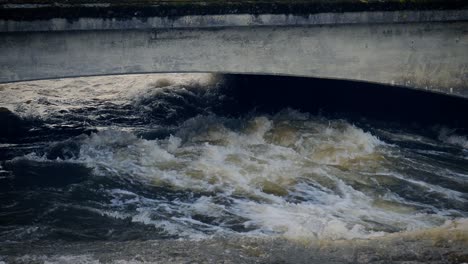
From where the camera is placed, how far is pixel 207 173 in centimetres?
1399

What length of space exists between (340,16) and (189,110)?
6531 mm

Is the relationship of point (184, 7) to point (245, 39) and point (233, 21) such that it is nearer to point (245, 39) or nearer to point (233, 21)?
point (233, 21)

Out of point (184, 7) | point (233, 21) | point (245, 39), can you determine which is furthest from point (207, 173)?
point (184, 7)

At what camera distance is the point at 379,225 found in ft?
38.5

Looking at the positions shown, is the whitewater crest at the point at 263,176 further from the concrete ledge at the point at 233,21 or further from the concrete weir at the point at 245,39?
the concrete ledge at the point at 233,21

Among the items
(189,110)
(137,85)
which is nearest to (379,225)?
(189,110)

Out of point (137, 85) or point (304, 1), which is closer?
point (304, 1)

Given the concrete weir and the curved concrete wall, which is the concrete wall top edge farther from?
the curved concrete wall

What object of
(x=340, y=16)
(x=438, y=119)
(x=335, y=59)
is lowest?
(x=438, y=119)

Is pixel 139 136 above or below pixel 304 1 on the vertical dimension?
below

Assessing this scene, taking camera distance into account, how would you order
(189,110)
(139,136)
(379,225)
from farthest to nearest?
(189,110) < (139,136) < (379,225)

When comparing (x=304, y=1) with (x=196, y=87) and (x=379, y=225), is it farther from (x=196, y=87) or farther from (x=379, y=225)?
(x=196, y=87)

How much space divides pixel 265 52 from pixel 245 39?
0.55m

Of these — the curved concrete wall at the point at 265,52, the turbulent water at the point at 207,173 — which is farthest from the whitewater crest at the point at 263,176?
the curved concrete wall at the point at 265,52
